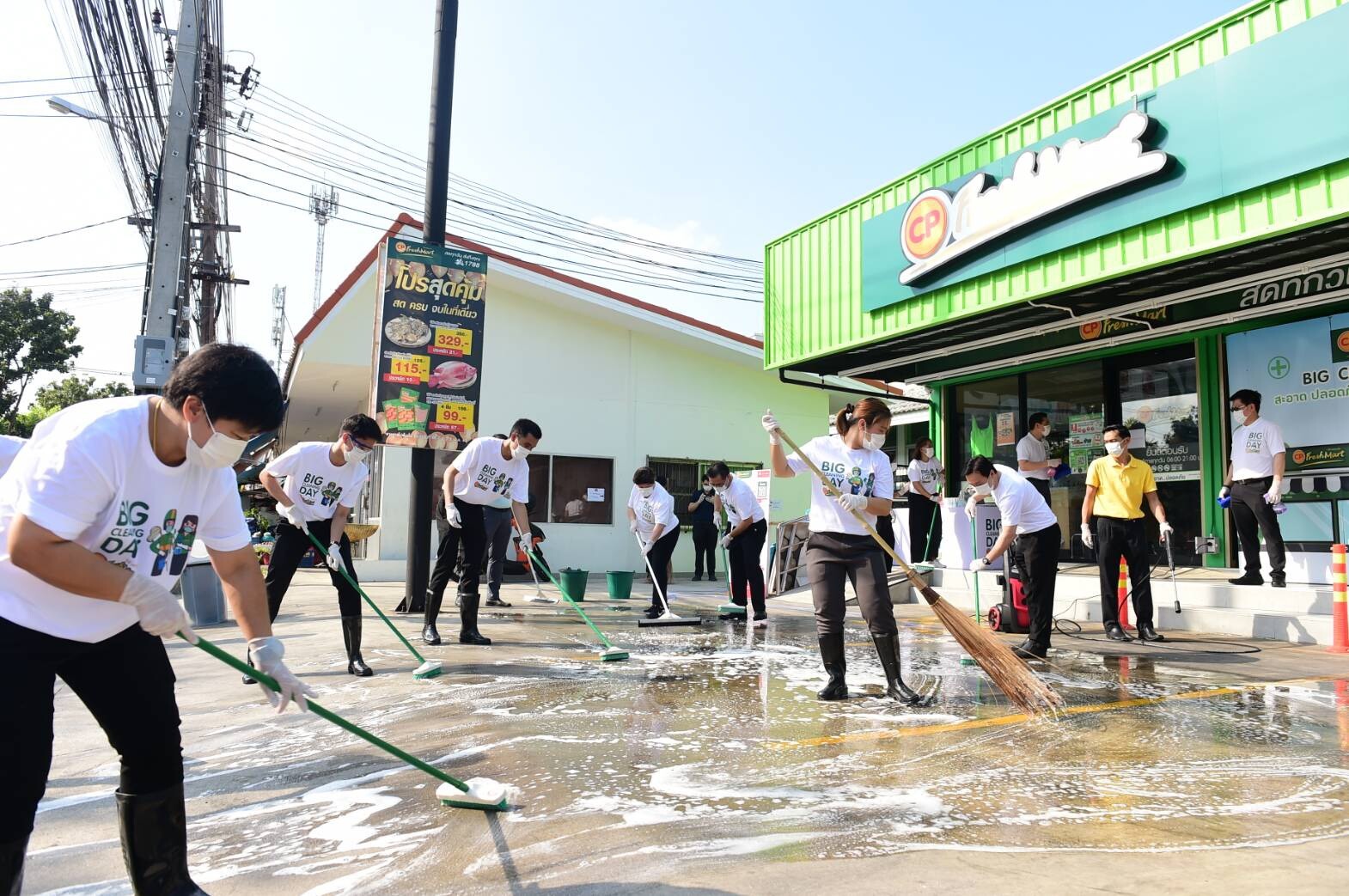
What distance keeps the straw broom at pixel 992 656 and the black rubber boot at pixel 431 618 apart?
3352mm

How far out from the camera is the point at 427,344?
31.4 ft

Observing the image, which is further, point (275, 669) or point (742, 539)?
point (742, 539)

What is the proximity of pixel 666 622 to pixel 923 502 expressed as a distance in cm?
473

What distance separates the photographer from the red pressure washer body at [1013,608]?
7348 millimetres

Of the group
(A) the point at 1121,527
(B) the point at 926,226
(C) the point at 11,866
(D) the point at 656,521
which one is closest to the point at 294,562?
(C) the point at 11,866

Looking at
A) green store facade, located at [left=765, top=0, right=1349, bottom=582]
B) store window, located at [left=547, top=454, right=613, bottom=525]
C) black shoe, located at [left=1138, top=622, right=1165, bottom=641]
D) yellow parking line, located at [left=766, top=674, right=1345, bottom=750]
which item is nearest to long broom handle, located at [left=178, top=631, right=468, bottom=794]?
yellow parking line, located at [left=766, top=674, right=1345, bottom=750]

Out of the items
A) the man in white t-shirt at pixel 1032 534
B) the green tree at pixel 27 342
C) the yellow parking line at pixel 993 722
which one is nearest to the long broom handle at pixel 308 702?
the yellow parking line at pixel 993 722

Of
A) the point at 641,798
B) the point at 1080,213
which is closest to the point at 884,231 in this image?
the point at 1080,213

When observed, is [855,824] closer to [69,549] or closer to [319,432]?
[69,549]

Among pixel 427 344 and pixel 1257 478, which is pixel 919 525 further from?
pixel 427 344

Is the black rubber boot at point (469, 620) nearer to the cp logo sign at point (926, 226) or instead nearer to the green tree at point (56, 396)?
the cp logo sign at point (926, 226)

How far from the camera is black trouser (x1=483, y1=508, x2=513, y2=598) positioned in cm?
934

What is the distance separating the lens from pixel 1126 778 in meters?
3.17

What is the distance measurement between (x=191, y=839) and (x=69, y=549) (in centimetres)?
135
